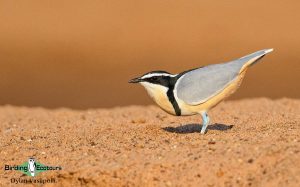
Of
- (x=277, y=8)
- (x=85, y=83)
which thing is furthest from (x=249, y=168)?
(x=277, y=8)

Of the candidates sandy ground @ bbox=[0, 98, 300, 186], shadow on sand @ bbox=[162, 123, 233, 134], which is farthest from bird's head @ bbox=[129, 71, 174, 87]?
shadow on sand @ bbox=[162, 123, 233, 134]

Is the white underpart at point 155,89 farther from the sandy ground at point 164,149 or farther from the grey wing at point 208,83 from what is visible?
Answer: the sandy ground at point 164,149

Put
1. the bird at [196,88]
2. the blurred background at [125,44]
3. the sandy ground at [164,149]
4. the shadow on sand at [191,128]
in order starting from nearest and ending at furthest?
the sandy ground at [164,149] → the bird at [196,88] → the shadow on sand at [191,128] → the blurred background at [125,44]

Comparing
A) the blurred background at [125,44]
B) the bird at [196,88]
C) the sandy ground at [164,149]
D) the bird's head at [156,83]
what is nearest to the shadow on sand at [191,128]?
the sandy ground at [164,149]

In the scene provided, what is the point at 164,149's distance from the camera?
25.2ft

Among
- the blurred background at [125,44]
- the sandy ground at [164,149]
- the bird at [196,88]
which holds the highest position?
the blurred background at [125,44]

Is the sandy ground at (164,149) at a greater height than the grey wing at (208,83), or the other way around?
the grey wing at (208,83)

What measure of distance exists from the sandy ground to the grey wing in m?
0.42

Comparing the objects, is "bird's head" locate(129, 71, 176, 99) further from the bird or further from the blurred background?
the blurred background

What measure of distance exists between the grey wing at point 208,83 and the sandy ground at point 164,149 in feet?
1.38

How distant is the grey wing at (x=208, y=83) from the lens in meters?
8.24

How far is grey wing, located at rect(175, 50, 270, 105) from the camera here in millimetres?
8242

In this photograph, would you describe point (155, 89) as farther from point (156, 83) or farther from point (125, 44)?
point (125, 44)

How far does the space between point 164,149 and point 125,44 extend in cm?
1203
